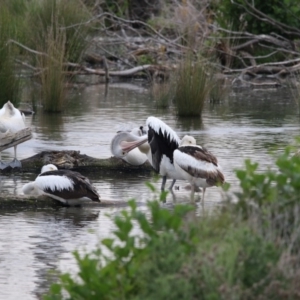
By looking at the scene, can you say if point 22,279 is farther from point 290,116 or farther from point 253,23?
point 253,23

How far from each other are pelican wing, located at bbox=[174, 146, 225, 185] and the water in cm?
27

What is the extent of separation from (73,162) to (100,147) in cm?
217

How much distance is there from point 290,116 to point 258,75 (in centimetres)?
655

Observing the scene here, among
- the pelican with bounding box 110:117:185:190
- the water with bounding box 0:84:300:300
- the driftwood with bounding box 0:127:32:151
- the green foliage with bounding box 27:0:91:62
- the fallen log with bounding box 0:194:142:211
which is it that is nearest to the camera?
the water with bounding box 0:84:300:300

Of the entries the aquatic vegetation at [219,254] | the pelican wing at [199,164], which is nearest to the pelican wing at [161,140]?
the pelican wing at [199,164]

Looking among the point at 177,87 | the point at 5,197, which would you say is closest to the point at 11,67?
the point at 177,87

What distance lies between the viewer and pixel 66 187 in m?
10.2

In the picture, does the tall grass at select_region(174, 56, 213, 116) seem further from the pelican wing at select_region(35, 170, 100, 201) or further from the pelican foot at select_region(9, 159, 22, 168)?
the pelican wing at select_region(35, 170, 100, 201)

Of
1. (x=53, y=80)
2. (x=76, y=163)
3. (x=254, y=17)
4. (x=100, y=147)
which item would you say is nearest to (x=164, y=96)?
(x=53, y=80)

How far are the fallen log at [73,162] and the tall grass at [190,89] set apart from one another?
588 centimetres

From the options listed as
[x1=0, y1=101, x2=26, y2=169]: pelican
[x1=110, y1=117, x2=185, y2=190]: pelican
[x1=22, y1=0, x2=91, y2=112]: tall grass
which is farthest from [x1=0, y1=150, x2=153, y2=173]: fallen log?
[x1=22, y1=0, x2=91, y2=112]: tall grass

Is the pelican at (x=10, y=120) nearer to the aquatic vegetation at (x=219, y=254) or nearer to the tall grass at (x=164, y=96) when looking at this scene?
the tall grass at (x=164, y=96)

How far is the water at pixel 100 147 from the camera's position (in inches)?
324

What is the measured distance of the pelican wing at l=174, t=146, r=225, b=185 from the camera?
10.3 metres
